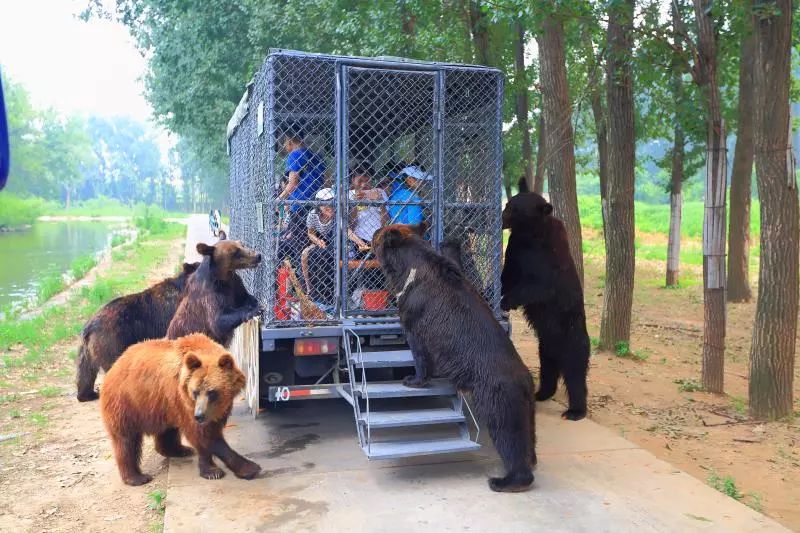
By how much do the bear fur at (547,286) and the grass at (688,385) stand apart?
212 cm

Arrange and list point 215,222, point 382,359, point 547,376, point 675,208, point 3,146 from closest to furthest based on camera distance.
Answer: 1. point 3,146
2. point 382,359
3. point 547,376
4. point 215,222
5. point 675,208

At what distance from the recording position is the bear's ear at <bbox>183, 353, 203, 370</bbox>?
4809mm

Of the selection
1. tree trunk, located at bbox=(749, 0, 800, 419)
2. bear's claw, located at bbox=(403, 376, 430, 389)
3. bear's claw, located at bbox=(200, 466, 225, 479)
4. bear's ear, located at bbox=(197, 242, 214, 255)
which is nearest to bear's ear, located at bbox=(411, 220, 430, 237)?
bear's claw, located at bbox=(403, 376, 430, 389)

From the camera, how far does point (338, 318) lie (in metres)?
5.83

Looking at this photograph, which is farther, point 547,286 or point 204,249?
point 547,286

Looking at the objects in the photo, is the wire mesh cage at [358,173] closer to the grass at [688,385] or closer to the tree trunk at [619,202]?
the grass at [688,385]

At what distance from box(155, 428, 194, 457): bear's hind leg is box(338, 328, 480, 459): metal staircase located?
4.24 feet

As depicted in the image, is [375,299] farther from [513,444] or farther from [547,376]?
[547,376]

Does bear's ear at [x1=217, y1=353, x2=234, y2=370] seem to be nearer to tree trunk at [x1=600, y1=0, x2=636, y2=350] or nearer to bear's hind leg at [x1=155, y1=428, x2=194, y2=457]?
bear's hind leg at [x1=155, y1=428, x2=194, y2=457]

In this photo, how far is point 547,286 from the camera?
21.4 feet

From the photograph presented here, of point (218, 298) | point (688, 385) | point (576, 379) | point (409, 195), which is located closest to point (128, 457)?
point (218, 298)

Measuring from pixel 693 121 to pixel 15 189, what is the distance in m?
82.4

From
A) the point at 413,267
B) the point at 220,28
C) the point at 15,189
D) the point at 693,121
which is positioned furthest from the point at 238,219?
the point at 15,189

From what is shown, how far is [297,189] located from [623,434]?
141 inches
